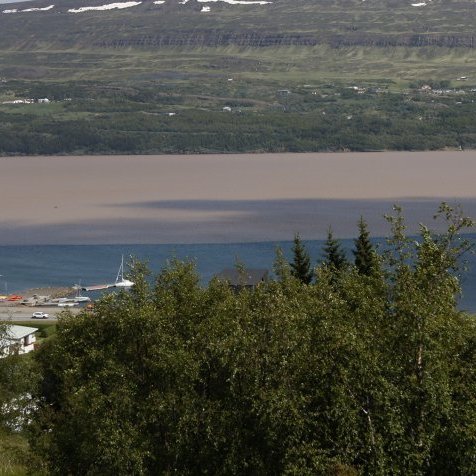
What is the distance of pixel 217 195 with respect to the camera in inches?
2943

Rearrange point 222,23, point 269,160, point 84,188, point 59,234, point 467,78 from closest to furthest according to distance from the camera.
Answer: point 59,234 < point 84,188 < point 269,160 < point 467,78 < point 222,23

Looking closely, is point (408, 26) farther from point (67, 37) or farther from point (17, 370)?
point (17, 370)

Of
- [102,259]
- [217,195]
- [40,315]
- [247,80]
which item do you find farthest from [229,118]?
[40,315]

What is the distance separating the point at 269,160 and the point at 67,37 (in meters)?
91.4

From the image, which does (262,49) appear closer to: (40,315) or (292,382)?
(40,315)

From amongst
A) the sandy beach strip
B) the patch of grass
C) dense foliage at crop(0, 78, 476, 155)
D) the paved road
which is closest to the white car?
the paved road

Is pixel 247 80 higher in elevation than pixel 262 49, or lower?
lower

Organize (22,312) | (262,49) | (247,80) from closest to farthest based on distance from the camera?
(22,312), (247,80), (262,49)

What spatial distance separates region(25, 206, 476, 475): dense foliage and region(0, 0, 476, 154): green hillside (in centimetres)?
10570

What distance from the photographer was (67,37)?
19238 cm

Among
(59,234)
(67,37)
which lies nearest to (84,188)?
(59,234)

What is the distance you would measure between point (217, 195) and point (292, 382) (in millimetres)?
63342

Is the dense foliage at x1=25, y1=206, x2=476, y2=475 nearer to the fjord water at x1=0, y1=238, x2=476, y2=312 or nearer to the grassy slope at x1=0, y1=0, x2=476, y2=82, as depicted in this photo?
the fjord water at x1=0, y1=238, x2=476, y2=312

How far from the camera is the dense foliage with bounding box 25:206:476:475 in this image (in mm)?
11195
